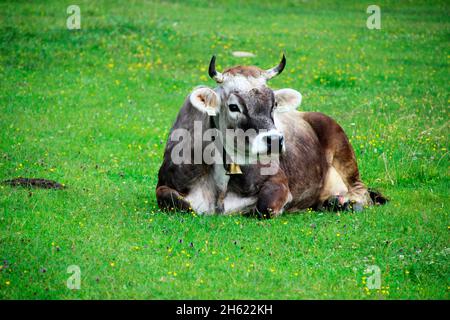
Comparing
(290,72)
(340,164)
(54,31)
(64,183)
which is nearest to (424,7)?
(290,72)

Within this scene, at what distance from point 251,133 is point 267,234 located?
4.39ft

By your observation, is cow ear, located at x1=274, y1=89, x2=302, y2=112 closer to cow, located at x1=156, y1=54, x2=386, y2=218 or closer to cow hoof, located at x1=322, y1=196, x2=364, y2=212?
cow, located at x1=156, y1=54, x2=386, y2=218

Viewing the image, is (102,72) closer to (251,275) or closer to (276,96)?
(276,96)

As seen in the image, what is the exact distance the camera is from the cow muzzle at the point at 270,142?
10.1 m

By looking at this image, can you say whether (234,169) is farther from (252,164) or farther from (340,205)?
(340,205)

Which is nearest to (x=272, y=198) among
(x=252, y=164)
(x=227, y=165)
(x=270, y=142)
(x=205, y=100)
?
(x=252, y=164)

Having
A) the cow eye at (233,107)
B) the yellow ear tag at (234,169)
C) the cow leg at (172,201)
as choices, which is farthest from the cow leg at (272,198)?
the cow eye at (233,107)

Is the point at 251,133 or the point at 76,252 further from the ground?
the point at 251,133

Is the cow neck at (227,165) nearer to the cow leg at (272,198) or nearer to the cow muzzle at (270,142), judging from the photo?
the cow leg at (272,198)

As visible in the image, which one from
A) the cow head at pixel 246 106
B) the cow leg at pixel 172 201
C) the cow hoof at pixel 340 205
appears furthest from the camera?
the cow hoof at pixel 340 205

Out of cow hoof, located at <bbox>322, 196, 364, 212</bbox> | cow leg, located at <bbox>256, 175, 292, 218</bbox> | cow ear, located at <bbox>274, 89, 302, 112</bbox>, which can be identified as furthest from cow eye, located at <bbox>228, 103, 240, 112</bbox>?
cow hoof, located at <bbox>322, 196, 364, 212</bbox>

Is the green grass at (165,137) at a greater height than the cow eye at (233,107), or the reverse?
the cow eye at (233,107)

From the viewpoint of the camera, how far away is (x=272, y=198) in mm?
11172

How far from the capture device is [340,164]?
42.3 ft
